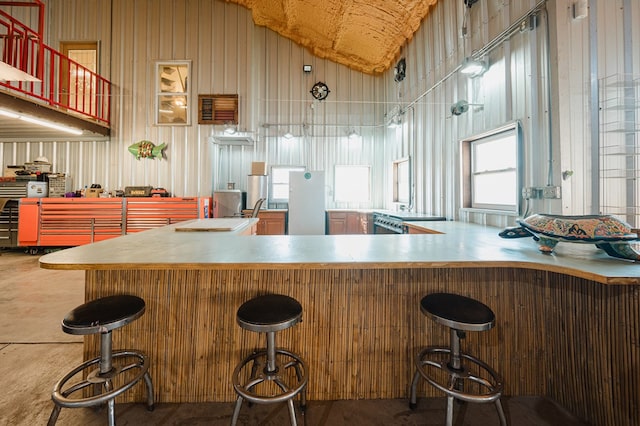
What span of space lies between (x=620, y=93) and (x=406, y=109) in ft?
10.2

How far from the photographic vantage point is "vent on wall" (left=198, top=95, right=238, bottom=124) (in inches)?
230

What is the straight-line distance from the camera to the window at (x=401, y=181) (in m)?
5.21

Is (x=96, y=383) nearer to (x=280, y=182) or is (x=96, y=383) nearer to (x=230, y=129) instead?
(x=230, y=129)

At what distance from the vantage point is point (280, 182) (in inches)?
251

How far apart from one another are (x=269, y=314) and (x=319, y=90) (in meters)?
6.14

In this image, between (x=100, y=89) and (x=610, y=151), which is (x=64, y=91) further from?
(x=610, y=151)

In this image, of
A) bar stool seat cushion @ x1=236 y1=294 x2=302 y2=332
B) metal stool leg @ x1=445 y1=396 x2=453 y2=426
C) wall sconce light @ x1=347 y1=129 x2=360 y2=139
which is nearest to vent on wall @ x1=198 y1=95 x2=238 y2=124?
wall sconce light @ x1=347 y1=129 x2=360 y2=139

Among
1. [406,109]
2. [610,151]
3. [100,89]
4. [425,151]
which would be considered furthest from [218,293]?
[100,89]

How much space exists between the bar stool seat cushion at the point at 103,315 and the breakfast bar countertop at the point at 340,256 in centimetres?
26

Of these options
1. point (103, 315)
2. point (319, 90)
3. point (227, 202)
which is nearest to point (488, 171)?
point (103, 315)

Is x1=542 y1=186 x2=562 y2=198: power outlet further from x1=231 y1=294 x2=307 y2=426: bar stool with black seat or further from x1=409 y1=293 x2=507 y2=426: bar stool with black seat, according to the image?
x1=231 y1=294 x2=307 y2=426: bar stool with black seat

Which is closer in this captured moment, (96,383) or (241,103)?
(96,383)

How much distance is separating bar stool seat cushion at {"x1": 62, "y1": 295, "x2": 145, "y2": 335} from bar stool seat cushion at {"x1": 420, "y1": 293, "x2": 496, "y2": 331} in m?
1.52

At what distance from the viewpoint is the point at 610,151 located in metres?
2.00
